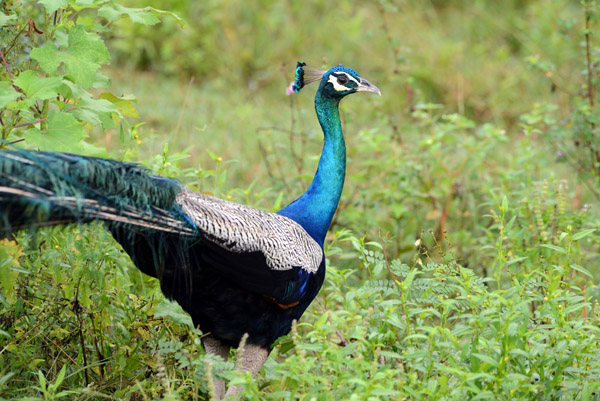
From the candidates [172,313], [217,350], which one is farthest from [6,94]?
[217,350]

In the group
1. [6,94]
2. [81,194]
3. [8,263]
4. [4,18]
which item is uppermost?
[4,18]

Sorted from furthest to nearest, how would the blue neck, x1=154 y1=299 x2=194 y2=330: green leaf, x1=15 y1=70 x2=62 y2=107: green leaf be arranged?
the blue neck → x1=154 y1=299 x2=194 y2=330: green leaf → x1=15 y1=70 x2=62 y2=107: green leaf

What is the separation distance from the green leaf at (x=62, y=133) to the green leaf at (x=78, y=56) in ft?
0.49

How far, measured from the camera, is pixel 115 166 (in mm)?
2344

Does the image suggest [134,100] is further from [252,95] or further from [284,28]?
[284,28]

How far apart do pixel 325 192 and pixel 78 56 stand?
45.2 inches

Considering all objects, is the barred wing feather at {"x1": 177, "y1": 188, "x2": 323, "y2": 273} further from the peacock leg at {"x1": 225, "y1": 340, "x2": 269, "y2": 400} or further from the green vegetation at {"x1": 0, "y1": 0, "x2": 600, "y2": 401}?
the peacock leg at {"x1": 225, "y1": 340, "x2": 269, "y2": 400}

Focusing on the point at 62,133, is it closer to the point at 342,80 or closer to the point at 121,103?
the point at 121,103

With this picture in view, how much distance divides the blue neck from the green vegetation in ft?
0.61

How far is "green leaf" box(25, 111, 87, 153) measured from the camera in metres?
2.58

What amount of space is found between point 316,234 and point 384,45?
492 centimetres

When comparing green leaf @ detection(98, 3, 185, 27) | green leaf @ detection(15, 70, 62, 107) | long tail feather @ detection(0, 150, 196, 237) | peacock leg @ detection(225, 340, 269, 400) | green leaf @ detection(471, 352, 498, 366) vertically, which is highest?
green leaf @ detection(98, 3, 185, 27)

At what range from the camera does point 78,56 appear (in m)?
2.65

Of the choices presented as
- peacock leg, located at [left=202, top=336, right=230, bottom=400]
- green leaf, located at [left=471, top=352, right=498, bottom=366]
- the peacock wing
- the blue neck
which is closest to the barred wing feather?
the peacock wing
